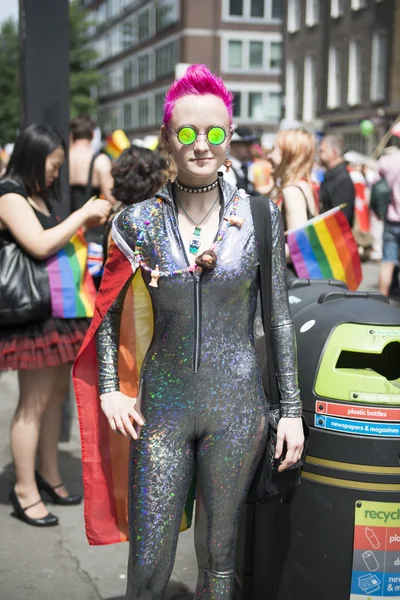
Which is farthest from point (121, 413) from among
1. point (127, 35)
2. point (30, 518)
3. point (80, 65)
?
point (127, 35)

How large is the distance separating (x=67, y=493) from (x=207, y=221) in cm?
243

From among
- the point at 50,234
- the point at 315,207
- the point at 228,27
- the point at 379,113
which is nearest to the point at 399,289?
the point at 315,207

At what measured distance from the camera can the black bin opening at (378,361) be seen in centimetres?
279

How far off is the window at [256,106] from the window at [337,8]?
777 inches

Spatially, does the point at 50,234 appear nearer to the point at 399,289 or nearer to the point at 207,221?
the point at 207,221

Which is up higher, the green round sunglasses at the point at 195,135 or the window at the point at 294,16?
the window at the point at 294,16

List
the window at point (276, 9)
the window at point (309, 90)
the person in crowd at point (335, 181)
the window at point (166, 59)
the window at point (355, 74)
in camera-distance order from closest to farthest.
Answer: the person in crowd at point (335, 181) → the window at point (355, 74) → the window at point (309, 90) → the window at point (276, 9) → the window at point (166, 59)

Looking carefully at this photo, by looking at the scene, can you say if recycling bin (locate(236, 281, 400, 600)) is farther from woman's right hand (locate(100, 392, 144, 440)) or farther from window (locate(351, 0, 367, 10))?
window (locate(351, 0, 367, 10))

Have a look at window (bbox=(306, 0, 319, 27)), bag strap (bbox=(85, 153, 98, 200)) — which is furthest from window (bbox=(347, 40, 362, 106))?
bag strap (bbox=(85, 153, 98, 200))

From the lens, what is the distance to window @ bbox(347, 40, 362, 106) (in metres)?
32.8

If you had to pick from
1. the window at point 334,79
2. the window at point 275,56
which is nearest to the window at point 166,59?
the window at point 275,56

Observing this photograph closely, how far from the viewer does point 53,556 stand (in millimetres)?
3770

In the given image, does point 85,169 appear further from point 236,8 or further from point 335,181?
point 236,8

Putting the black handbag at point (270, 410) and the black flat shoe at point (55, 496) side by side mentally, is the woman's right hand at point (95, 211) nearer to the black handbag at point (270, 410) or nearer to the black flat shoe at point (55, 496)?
the black flat shoe at point (55, 496)
